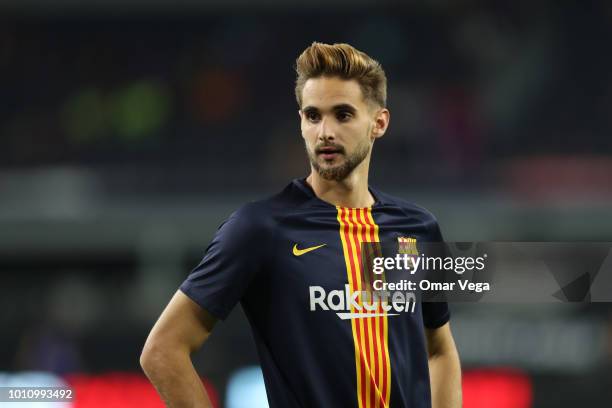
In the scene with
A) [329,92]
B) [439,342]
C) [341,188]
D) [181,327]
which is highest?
[329,92]

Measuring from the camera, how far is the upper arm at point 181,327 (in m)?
3.06

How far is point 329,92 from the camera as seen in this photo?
128 inches

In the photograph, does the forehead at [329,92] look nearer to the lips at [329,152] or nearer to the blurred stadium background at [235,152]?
the lips at [329,152]

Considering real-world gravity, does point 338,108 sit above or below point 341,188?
above

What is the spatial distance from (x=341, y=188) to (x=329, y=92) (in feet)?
0.90

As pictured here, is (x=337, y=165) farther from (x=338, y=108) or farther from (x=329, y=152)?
(x=338, y=108)

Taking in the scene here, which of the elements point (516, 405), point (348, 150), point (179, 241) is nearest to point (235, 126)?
point (179, 241)

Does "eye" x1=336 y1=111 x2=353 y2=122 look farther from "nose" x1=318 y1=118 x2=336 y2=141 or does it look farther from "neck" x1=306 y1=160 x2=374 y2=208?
"neck" x1=306 y1=160 x2=374 y2=208

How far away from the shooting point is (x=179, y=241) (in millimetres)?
13539

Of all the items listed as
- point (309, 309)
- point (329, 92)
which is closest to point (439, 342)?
point (309, 309)

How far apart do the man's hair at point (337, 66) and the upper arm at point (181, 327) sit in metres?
0.61

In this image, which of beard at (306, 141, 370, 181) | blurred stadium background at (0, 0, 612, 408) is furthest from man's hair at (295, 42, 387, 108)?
blurred stadium background at (0, 0, 612, 408)

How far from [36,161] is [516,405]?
827cm

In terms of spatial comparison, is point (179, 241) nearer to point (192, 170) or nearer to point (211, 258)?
point (192, 170)
